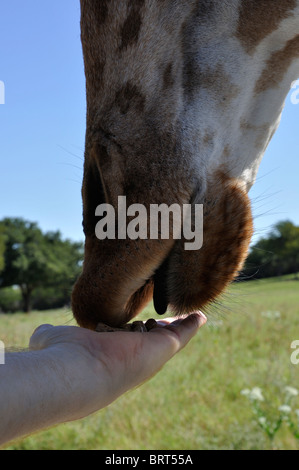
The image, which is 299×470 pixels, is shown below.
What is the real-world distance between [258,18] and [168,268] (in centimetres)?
76

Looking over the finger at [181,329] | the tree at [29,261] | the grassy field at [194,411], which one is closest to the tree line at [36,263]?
the tree at [29,261]

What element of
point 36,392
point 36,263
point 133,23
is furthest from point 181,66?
point 36,263

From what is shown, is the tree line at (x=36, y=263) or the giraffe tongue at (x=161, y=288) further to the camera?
the tree line at (x=36, y=263)

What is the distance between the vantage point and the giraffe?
1.24 metres

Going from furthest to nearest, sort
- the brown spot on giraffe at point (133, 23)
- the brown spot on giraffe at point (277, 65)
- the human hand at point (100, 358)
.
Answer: the brown spot on giraffe at point (277, 65) < the brown spot on giraffe at point (133, 23) < the human hand at point (100, 358)

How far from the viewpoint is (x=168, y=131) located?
1.29m

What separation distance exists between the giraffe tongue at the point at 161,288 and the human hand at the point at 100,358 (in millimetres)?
81

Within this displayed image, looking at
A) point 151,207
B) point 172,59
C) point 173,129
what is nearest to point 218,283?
point 151,207

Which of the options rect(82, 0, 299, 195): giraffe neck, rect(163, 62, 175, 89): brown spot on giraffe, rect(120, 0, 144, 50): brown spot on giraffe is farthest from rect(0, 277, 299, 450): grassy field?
rect(120, 0, 144, 50): brown spot on giraffe

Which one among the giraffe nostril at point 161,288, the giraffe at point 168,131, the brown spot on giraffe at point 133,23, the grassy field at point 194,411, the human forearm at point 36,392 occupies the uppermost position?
the brown spot on giraffe at point 133,23

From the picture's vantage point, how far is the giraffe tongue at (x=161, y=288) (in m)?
1.30

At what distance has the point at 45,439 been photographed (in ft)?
12.9

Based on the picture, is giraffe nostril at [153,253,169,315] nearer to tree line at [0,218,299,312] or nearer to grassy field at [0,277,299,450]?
grassy field at [0,277,299,450]

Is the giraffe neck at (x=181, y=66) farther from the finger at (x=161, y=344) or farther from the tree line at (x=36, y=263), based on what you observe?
the tree line at (x=36, y=263)
